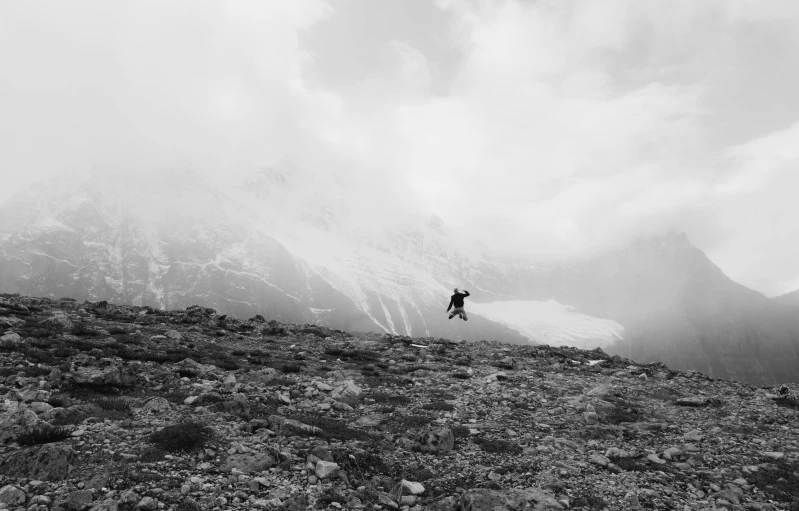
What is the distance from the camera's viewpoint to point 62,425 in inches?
477

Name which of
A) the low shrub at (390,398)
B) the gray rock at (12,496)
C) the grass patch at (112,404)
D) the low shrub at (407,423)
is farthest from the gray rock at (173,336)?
the gray rock at (12,496)

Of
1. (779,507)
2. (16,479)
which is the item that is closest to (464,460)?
(779,507)

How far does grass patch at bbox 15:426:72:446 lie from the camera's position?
11.0 m

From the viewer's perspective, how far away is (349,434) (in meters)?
14.9

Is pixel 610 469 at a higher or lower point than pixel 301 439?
higher

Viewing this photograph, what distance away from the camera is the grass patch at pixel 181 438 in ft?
39.5

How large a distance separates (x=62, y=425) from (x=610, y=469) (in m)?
15.4

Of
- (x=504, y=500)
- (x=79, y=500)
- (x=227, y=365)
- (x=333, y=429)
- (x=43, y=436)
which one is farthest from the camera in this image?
(x=227, y=365)

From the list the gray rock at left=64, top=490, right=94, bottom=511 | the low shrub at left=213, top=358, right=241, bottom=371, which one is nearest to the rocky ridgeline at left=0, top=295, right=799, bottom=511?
the gray rock at left=64, top=490, right=94, bottom=511

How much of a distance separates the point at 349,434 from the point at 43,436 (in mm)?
8180

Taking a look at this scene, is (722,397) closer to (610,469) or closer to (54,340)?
(610,469)

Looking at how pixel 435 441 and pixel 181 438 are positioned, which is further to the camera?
pixel 435 441

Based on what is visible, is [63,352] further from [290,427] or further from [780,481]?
[780,481]

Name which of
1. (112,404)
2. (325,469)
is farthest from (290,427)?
(112,404)
